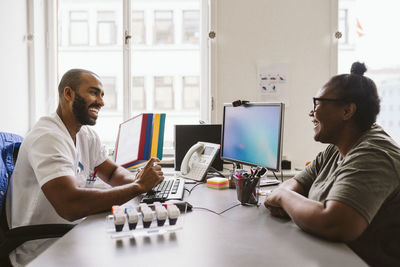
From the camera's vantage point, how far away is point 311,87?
258 cm

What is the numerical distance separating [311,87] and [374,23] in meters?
0.90

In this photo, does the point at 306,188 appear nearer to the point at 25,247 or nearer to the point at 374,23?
the point at 25,247

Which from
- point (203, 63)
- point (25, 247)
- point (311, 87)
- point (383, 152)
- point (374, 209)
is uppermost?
point (203, 63)

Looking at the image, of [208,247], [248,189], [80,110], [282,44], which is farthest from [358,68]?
[282,44]

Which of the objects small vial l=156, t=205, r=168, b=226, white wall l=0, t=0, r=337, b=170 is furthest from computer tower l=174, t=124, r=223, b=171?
small vial l=156, t=205, r=168, b=226

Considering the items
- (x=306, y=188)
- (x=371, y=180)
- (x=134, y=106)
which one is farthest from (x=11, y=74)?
(x=371, y=180)

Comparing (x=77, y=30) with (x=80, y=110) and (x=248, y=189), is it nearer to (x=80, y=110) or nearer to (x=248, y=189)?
(x=80, y=110)

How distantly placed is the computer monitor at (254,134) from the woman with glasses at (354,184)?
0.33 metres

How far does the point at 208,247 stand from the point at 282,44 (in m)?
2.07

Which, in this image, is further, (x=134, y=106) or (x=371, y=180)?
(x=134, y=106)

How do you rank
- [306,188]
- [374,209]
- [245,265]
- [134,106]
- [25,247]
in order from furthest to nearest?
[134,106], [306,188], [25,247], [374,209], [245,265]

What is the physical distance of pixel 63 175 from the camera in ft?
4.05

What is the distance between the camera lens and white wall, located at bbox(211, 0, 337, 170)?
8.42 ft

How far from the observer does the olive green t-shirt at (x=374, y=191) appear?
36.7 inches
